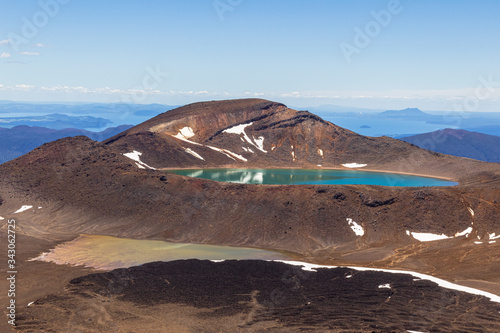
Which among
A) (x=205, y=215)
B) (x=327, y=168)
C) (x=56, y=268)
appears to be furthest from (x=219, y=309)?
(x=327, y=168)

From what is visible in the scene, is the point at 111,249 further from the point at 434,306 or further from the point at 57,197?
the point at 434,306

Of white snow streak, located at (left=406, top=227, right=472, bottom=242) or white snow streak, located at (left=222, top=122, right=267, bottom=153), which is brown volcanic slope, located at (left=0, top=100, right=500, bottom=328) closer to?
white snow streak, located at (left=406, top=227, right=472, bottom=242)

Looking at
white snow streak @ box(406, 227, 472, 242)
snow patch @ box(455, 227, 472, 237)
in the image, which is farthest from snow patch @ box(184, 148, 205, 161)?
snow patch @ box(455, 227, 472, 237)

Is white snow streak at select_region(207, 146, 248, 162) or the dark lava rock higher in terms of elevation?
white snow streak at select_region(207, 146, 248, 162)

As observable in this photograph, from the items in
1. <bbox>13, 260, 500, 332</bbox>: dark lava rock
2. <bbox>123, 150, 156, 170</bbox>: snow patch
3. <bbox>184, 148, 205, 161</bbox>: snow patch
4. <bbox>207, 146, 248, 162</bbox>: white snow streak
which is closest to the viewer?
<bbox>13, 260, 500, 332</bbox>: dark lava rock

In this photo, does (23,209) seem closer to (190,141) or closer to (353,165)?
(190,141)
